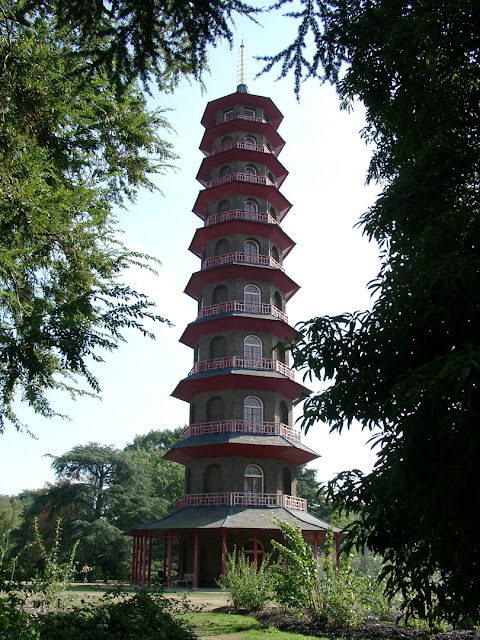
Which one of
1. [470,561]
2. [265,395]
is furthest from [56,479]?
[470,561]

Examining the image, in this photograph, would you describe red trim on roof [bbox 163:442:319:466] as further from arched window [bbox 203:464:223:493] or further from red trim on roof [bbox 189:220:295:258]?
red trim on roof [bbox 189:220:295:258]

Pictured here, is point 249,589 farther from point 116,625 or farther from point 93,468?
point 93,468

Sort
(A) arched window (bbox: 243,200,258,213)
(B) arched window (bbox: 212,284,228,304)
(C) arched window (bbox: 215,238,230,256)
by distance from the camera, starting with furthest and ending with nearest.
Result: (A) arched window (bbox: 243,200,258,213) < (C) arched window (bbox: 215,238,230,256) < (B) arched window (bbox: 212,284,228,304)

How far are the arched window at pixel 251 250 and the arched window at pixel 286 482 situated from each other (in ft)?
31.7

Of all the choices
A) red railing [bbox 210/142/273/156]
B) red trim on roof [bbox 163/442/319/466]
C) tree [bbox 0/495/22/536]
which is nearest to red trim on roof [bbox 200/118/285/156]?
red railing [bbox 210/142/273/156]

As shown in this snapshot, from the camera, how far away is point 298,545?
10.7 metres

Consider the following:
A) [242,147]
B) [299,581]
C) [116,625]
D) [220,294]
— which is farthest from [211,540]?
[242,147]

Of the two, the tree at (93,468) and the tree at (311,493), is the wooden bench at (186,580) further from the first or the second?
the tree at (311,493)

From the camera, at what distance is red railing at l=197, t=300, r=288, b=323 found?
23.6 m

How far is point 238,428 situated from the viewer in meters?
21.7

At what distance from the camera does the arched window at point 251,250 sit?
81.8 feet

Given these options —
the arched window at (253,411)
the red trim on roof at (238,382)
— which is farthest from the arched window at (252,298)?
the arched window at (253,411)

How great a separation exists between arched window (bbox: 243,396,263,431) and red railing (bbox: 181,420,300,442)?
0.04 metres

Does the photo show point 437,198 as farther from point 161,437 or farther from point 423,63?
point 161,437
